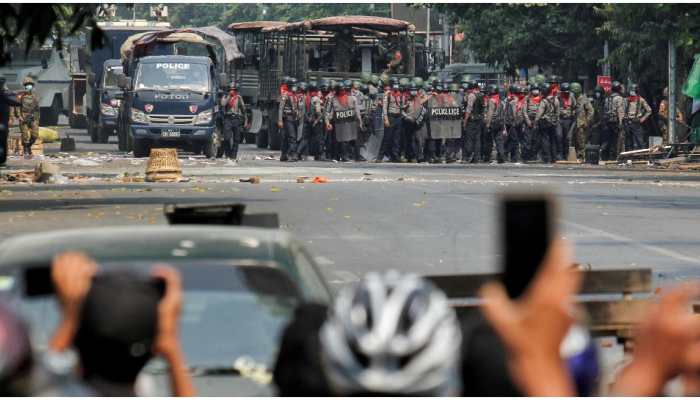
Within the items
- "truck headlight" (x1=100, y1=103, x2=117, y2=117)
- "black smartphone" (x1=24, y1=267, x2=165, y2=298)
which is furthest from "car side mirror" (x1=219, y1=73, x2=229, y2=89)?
"black smartphone" (x1=24, y1=267, x2=165, y2=298)

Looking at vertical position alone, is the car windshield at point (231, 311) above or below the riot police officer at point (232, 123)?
above

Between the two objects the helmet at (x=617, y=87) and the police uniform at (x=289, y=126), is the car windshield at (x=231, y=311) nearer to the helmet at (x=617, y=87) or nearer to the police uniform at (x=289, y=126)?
the police uniform at (x=289, y=126)

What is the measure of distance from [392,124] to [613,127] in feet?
17.6

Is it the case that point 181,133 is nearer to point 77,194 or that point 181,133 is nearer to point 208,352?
point 77,194

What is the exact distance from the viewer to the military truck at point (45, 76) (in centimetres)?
6562

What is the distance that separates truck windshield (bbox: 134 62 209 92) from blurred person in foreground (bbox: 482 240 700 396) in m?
41.6

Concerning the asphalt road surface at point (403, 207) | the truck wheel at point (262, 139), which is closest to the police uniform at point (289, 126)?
the asphalt road surface at point (403, 207)

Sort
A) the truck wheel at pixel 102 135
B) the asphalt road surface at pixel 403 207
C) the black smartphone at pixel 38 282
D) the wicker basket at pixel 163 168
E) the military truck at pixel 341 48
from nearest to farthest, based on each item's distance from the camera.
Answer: the black smartphone at pixel 38 282 → the asphalt road surface at pixel 403 207 → the wicker basket at pixel 163 168 → the military truck at pixel 341 48 → the truck wheel at pixel 102 135

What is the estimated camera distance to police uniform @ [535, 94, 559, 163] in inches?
1718

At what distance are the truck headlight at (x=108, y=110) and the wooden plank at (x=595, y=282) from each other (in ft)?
161

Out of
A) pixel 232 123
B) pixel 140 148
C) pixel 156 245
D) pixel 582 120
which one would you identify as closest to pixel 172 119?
pixel 140 148

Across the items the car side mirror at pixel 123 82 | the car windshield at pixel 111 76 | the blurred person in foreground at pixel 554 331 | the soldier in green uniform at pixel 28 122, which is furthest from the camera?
the car windshield at pixel 111 76

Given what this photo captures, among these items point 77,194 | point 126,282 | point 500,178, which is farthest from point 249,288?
point 500,178

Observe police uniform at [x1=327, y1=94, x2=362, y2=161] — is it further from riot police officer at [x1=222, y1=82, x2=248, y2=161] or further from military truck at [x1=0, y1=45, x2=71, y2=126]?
military truck at [x1=0, y1=45, x2=71, y2=126]
